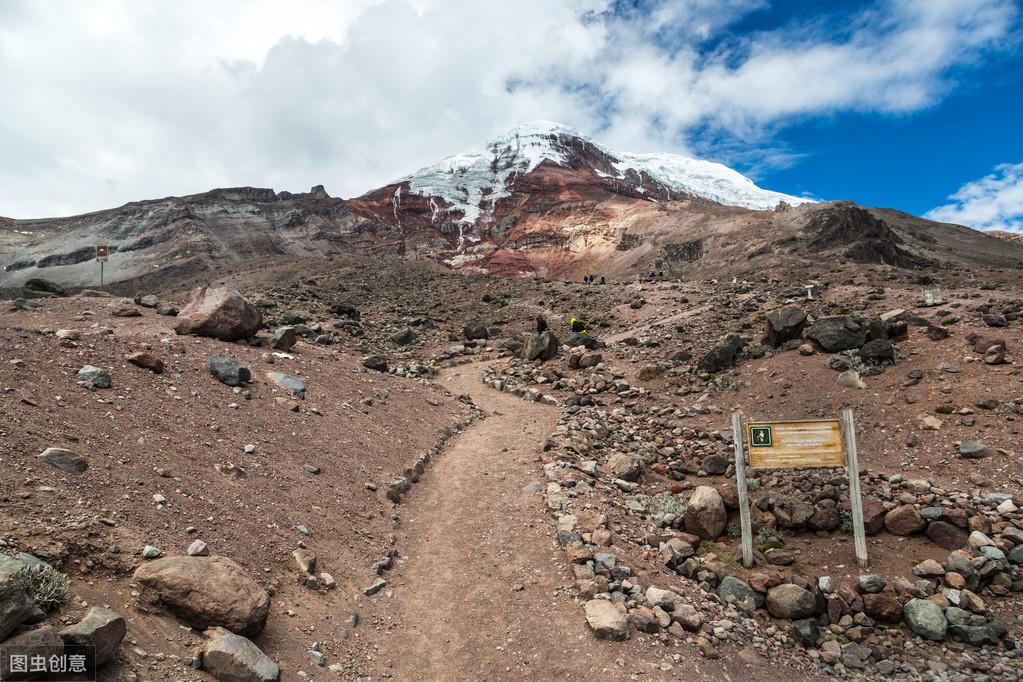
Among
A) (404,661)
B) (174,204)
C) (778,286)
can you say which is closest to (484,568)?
(404,661)

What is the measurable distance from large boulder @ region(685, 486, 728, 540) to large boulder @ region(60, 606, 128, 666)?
7.43 meters

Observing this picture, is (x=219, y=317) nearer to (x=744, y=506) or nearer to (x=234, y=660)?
(x=234, y=660)

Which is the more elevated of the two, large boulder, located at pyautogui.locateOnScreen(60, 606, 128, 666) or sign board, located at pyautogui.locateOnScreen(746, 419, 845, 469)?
sign board, located at pyautogui.locateOnScreen(746, 419, 845, 469)

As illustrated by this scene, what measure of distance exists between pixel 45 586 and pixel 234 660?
1.53 meters

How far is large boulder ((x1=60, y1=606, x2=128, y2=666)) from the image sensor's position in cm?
404

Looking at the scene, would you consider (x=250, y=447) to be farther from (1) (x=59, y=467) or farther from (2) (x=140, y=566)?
(2) (x=140, y=566)

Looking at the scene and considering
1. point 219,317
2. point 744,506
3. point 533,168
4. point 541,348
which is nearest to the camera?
point 744,506

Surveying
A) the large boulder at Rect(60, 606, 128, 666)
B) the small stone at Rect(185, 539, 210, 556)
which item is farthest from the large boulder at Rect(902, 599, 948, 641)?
the large boulder at Rect(60, 606, 128, 666)

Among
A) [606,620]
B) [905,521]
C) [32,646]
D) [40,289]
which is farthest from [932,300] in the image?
[40,289]

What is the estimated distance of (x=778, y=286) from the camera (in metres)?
29.0

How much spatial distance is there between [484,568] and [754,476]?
551cm

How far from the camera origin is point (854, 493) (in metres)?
7.91

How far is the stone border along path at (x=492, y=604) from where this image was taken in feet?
19.0

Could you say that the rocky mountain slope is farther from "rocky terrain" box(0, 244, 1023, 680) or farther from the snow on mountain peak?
"rocky terrain" box(0, 244, 1023, 680)
